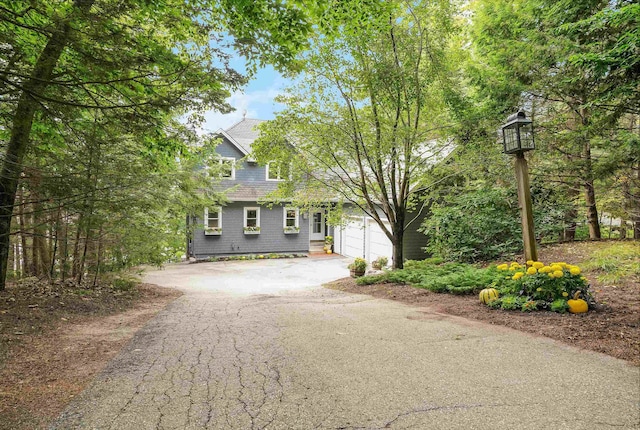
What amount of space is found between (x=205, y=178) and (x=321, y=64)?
6.00 meters

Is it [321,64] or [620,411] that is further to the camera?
[321,64]

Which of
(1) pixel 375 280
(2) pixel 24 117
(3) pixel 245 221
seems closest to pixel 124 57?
(2) pixel 24 117

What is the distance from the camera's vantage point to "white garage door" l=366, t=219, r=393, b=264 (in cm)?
1537

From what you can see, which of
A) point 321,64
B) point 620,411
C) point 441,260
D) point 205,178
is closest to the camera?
point 620,411

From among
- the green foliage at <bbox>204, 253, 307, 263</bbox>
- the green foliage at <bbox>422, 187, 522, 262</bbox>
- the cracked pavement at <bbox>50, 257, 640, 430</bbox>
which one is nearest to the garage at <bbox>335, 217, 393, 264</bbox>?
the green foliage at <bbox>204, 253, 307, 263</bbox>

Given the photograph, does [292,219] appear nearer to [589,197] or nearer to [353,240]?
[353,240]

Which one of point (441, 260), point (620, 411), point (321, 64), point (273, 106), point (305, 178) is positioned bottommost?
point (620, 411)

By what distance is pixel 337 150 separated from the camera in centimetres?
947

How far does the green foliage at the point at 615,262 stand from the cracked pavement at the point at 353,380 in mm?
3463

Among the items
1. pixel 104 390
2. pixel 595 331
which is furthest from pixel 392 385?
pixel 595 331

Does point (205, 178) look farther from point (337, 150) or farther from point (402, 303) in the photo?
point (402, 303)

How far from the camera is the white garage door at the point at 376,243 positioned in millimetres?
15367

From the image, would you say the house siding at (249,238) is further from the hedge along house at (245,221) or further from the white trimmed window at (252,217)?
the white trimmed window at (252,217)

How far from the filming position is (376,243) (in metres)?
16.3
